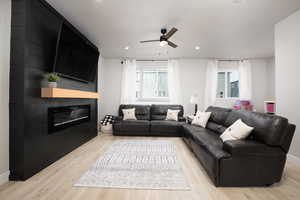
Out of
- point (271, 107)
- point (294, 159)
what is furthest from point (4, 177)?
point (271, 107)

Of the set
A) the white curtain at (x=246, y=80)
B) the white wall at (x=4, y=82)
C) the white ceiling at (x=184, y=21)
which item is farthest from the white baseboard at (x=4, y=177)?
the white curtain at (x=246, y=80)

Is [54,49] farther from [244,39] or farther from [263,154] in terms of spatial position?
[244,39]

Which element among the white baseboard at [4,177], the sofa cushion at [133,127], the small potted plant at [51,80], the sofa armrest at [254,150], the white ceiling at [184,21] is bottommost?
the white baseboard at [4,177]

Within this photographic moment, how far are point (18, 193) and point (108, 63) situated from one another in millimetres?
4565

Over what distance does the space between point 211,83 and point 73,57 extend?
4.51 m

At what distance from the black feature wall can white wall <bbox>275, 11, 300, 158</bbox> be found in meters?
4.13

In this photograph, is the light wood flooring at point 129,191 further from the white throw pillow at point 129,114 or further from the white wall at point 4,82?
the white throw pillow at point 129,114

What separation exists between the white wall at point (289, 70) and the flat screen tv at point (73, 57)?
154 inches

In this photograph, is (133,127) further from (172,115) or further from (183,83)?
(183,83)

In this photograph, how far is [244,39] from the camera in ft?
12.2

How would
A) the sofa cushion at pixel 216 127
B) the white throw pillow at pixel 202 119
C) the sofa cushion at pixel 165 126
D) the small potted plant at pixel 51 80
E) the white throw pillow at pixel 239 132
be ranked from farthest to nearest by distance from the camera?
the sofa cushion at pixel 165 126 < the white throw pillow at pixel 202 119 < the sofa cushion at pixel 216 127 < the small potted plant at pixel 51 80 < the white throw pillow at pixel 239 132

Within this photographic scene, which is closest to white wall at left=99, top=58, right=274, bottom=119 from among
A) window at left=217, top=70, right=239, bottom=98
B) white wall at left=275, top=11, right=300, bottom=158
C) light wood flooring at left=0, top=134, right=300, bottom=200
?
window at left=217, top=70, right=239, bottom=98

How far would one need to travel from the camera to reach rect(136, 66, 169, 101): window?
568 centimetres

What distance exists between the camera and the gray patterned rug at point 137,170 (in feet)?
6.44
